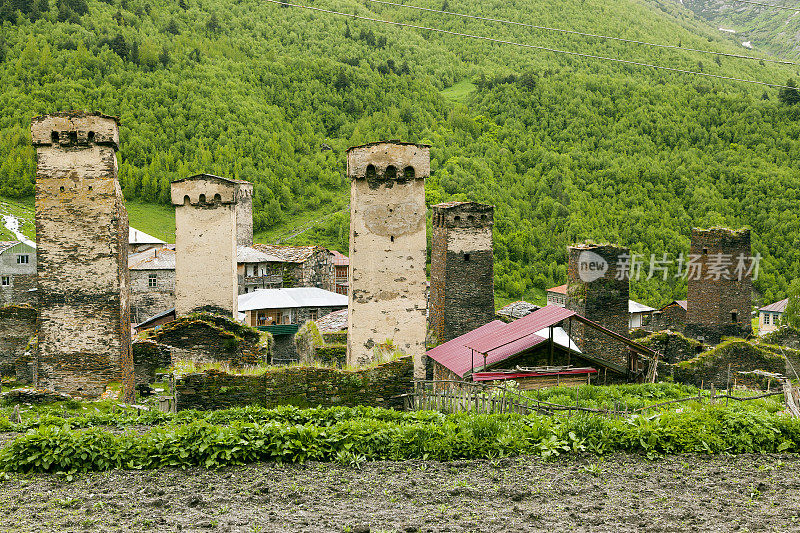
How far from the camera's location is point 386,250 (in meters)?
16.3

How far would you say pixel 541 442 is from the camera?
368 inches

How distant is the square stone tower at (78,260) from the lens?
1473 cm

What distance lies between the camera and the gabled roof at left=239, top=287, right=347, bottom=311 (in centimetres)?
3438

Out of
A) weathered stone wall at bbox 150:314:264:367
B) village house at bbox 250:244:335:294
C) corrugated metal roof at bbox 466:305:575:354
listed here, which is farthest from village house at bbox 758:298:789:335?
weathered stone wall at bbox 150:314:264:367

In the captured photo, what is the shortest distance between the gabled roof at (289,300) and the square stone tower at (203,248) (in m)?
13.6

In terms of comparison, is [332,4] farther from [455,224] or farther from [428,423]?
[428,423]

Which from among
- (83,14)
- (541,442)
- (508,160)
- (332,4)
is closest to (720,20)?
(332,4)

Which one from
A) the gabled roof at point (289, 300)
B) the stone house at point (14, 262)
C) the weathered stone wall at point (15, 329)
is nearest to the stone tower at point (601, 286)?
the gabled roof at point (289, 300)

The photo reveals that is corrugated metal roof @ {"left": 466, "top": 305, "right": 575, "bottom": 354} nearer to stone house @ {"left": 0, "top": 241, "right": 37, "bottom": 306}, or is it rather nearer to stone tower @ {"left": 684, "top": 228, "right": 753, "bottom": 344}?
stone tower @ {"left": 684, "top": 228, "right": 753, "bottom": 344}

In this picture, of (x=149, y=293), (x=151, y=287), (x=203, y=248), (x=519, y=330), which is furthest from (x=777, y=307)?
(x=149, y=293)

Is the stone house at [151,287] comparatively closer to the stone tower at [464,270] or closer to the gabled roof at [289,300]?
the gabled roof at [289,300]

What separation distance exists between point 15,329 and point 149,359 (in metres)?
11.5

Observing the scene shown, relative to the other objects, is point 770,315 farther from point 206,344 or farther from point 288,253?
point 206,344

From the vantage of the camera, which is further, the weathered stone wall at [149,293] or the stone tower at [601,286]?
the weathered stone wall at [149,293]
